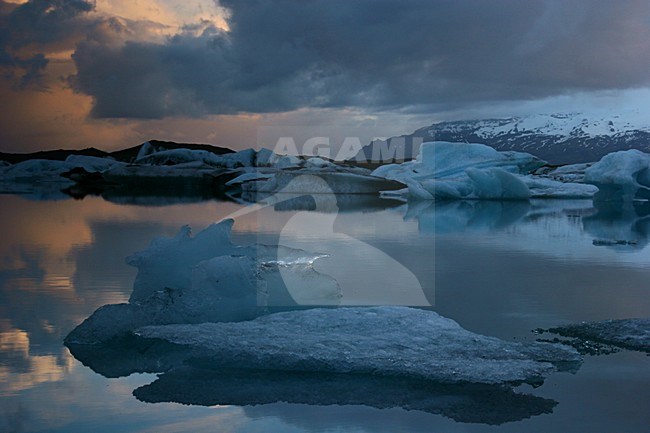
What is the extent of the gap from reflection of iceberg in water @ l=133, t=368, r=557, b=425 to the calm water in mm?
63

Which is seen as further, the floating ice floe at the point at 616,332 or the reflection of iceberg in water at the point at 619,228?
the reflection of iceberg in water at the point at 619,228

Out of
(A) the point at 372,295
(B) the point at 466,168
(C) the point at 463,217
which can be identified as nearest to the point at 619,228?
(C) the point at 463,217

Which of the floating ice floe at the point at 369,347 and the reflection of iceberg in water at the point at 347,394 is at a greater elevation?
the floating ice floe at the point at 369,347

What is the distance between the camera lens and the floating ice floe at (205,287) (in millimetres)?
4625

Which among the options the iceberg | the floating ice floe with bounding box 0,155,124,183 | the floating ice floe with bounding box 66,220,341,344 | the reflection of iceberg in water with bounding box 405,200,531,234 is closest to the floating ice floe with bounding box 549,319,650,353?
the floating ice floe with bounding box 66,220,341,344

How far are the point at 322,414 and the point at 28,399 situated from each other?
1442 millimetres

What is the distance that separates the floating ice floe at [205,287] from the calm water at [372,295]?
304mm

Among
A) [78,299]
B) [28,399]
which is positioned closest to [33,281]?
[78,299]

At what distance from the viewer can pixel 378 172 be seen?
33.0 metres

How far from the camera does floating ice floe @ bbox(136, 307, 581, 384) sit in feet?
12.4

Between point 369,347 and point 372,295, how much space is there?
1.85m

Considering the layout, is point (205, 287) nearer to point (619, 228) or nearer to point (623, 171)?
point (619, 228)

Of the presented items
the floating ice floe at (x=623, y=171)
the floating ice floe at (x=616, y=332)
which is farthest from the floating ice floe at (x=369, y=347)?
the floating ice floe at (x=623, y=171)

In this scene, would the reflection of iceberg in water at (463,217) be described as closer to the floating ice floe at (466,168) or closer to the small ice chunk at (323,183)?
the floating ice floe at (466,168)
